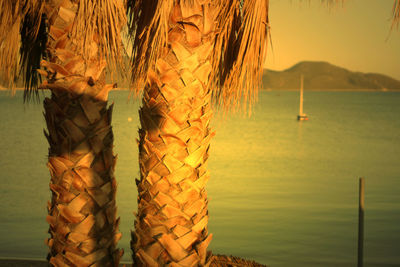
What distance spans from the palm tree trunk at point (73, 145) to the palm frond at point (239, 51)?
122cm

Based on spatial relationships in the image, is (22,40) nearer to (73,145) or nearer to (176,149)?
(73,145)

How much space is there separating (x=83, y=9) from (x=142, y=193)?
150 cm

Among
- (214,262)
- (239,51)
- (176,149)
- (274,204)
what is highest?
(239,51)

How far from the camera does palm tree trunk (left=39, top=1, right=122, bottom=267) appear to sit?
3691 mm

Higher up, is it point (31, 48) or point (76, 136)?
point (31, 48)

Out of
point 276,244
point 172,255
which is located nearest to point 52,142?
point 172,255

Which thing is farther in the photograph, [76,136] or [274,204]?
[274,204]

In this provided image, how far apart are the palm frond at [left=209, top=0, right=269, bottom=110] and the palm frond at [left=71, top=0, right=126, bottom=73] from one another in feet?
2.91

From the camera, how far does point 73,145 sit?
370 centimetres

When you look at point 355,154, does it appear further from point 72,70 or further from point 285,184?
Answer: point 72,70

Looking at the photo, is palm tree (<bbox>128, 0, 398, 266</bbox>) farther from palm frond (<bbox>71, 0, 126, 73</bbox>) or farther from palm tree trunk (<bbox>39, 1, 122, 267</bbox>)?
palm tree trunk (<bbox>39, 1, 122, 267</bbox>)

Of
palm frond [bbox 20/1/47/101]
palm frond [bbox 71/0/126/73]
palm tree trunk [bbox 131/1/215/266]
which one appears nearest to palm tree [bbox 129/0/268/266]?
palm tree trunk [bbox 131/1/215/266]

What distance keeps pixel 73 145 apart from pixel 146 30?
A: 1.14 meters

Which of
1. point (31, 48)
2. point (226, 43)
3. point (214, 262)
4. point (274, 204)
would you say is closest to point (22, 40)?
point (31, 48)
